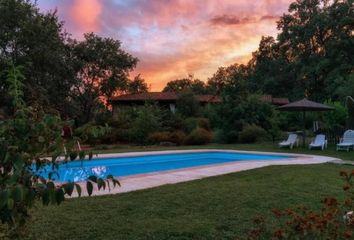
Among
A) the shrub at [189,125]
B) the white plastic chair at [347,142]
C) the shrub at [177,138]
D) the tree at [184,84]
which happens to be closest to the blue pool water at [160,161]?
the white plastic chair at [347,142]

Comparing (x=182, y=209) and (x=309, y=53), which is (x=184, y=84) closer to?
(x=309, y=53)

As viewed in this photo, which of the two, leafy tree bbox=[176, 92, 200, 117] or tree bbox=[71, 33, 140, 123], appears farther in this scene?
tree bbox=[71, 33, 140, 123]

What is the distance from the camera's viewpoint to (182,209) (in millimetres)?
5941

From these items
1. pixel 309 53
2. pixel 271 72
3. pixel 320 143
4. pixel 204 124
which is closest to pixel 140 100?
pixel 204 124

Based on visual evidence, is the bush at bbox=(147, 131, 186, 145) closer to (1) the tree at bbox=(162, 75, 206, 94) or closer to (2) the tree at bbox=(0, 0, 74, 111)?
(2) the tree at bbox=(0, 0, 74, 111)

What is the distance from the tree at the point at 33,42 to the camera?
24.1 metres

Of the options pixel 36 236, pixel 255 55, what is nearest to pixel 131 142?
pixel 36 236

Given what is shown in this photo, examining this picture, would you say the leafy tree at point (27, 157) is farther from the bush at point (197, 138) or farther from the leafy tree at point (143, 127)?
the leafy tree at point (143, 127)

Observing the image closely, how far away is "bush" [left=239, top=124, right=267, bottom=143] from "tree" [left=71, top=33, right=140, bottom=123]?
43.7ft

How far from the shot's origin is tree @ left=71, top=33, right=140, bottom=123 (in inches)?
1222

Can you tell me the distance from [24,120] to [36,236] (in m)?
2.71

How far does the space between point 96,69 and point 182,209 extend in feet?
89.1

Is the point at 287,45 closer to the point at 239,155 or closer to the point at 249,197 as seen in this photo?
the point at 239,155

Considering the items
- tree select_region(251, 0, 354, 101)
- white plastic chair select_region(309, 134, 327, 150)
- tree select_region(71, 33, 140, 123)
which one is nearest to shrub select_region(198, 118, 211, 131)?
white plastic chair select_region(309, 134, 327, 150)
